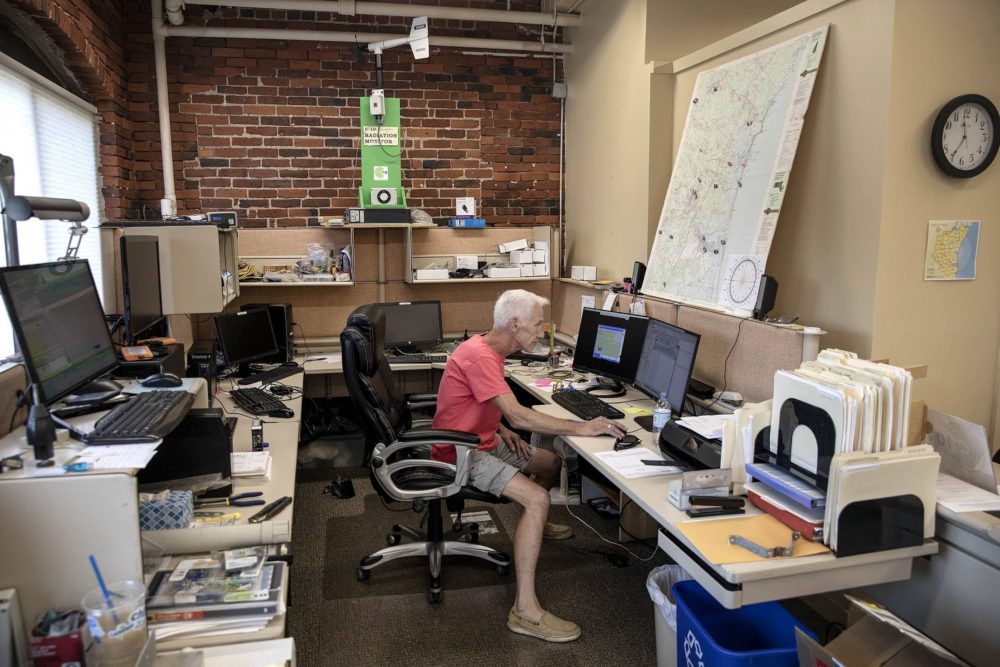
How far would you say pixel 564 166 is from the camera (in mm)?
5480

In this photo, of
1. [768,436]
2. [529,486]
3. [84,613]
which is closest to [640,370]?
[529,486]

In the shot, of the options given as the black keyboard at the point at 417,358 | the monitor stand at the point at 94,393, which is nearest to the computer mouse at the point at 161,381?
the monitor stand at the point at 94,393

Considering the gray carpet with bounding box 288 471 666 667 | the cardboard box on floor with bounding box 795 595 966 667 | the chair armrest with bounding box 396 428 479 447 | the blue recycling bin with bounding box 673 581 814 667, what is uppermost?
the chair armrest with bounding box 396 428 479 447

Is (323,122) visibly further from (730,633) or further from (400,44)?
(730,633)

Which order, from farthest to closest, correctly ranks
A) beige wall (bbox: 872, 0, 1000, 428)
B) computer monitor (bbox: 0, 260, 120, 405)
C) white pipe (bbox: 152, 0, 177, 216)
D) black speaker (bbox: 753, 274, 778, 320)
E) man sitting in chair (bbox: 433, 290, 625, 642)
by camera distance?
white pipe (bbox: 152, 0, 177, 216), black speaker (bbox: 753, 274, 778, 320), man sitting in chair (bbox: 433, 290, 625, 642), beige wall (bbox: 872, 0, 1000, 428), computer monitor (bbox: 0, 260, 120, 405)

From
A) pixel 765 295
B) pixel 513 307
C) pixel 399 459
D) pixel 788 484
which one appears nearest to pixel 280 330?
pixel 399 459

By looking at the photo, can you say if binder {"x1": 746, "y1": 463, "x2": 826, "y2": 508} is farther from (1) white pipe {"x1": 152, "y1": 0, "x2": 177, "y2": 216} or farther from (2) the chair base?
(1) white pipe {"x1": 152, "y1": 0, "x2": 177, "y2": 216}

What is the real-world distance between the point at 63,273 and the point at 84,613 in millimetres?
1008

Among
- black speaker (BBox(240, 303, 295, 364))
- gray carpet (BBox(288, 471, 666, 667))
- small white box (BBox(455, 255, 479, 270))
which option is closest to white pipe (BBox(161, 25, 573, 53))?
small white box (BBox(455, 255, 479, 270))

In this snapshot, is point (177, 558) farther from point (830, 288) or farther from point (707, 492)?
point (830, 288)

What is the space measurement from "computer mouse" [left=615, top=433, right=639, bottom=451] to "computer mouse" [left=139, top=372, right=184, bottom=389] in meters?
1.54

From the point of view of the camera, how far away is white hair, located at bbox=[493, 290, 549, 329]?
288 cm

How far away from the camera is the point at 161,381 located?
221 centimetres

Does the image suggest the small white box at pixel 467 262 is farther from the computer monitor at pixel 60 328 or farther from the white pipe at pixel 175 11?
the computer monitor at pixel 60 328
